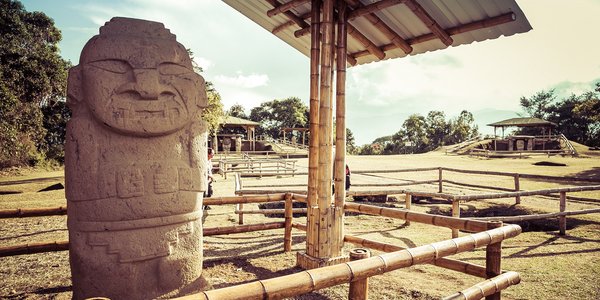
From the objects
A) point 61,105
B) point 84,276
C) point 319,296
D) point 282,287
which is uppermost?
point 61,105

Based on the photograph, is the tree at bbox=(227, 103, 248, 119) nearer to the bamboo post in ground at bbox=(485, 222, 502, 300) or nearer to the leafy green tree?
the leafy green tree

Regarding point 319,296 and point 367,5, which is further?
point 367,5

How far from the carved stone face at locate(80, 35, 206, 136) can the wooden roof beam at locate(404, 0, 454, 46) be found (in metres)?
2.68

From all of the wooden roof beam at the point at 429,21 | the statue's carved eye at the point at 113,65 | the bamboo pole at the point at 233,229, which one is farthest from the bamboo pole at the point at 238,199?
the wooden roof beam at the point at 429,21

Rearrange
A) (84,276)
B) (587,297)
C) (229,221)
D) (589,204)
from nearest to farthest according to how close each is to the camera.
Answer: (84,276)
(587,297)
(229,221)
(589,204)

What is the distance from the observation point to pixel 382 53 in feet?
16.7

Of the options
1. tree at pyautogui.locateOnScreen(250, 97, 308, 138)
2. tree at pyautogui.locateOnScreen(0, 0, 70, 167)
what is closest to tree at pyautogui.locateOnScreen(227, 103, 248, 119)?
tree at pyautogui.locateOnScreen(250, 97, 308, 138)

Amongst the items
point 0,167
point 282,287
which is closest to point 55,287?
point 282,287

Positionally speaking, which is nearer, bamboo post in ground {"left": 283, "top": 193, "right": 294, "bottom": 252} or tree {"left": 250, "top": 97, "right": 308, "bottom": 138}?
bamboo post in ground {"left": 283, "top": 193, "right": 294, "bottom": 252}

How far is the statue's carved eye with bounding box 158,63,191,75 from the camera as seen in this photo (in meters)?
2.72

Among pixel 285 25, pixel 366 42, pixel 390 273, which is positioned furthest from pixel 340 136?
pixel 285 25

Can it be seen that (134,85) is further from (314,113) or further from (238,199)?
(238,199)

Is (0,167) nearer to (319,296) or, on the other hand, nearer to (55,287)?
(55,287)

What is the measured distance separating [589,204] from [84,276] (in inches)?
433
